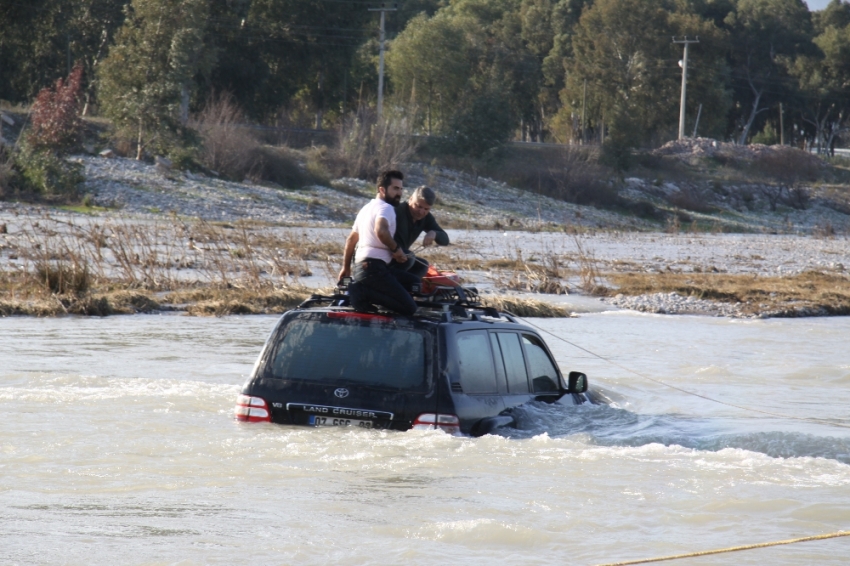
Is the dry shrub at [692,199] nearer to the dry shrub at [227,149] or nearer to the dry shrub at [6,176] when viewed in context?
the dry shrub at [227,149]

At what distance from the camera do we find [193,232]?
3120cm

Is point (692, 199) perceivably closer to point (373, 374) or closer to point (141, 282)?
point (141, 282)

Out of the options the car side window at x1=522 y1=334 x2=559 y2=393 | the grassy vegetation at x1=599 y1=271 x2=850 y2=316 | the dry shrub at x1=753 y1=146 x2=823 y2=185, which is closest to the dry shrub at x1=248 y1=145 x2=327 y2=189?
the grassy vegetation at x1=599 y1=271 x2=850 y2=316

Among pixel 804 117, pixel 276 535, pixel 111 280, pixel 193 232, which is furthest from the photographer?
pixel 804 117

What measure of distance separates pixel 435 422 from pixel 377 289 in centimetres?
111

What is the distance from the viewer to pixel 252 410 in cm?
807

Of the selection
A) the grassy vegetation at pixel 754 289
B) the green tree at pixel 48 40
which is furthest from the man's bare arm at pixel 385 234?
the green tree at pixel 48 40

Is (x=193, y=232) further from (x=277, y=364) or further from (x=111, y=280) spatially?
(x=277, y=364)

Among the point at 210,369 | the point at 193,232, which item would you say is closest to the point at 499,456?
the point at 210,369

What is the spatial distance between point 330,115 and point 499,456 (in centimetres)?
6946

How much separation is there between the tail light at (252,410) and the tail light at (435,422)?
1053 mm

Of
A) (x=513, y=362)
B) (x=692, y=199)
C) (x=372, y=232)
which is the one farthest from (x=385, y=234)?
(x=692, y=199)

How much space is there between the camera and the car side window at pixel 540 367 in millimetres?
9070

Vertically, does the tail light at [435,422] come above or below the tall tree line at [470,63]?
below
